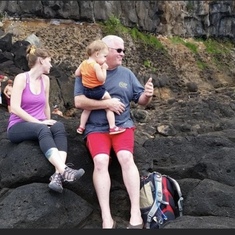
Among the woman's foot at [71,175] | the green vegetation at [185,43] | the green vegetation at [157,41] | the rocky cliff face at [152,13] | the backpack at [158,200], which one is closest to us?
the woman's foot at [71,175]

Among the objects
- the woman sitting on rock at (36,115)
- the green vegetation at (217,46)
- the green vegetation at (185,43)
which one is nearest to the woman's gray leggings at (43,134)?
the woman sitting on rock at (36,115)

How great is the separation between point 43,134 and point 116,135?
777mm

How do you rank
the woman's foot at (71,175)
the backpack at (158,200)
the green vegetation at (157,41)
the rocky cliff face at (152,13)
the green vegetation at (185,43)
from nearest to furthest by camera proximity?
1. the woman's foot at (71,175)
2. the backpack at (158,200)
3. the rocky cliff face at (152,13)
4. the green vegetation at (157,41)
5. the green vegetation at (185,43)

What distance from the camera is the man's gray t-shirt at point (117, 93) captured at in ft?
18.7

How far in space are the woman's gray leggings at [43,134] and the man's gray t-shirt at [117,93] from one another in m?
0.34

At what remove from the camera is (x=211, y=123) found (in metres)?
16.7

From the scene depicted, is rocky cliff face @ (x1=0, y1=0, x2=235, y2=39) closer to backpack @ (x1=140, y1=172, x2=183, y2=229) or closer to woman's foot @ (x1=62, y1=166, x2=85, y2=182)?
backpack @ (x1=140, y1=172, x2=183, y2=229)

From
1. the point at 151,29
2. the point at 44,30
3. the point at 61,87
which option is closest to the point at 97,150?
the point at 61,87

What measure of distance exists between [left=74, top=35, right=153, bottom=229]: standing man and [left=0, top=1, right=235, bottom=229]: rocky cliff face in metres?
0.30

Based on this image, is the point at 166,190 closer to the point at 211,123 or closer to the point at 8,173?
the point at 8,173

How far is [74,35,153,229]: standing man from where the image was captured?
5305 millimetres

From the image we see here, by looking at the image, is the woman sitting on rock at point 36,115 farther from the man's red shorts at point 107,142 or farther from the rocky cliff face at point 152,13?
the rocky cliff face at point 152,13

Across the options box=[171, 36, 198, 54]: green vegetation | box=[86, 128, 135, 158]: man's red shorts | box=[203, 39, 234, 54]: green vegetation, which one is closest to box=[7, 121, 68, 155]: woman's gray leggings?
box=[86, 128, 135, 158]: man's red shorts

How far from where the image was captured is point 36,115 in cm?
583
